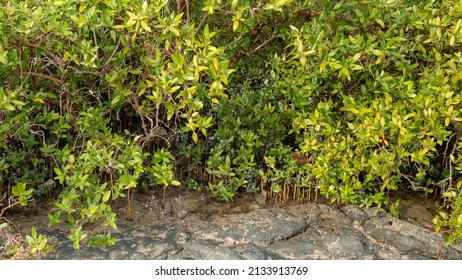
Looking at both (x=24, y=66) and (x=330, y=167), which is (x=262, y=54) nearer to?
(x=330, y=167)

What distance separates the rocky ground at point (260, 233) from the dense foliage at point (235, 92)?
5.2 inches

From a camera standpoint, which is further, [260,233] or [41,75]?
[260,233]

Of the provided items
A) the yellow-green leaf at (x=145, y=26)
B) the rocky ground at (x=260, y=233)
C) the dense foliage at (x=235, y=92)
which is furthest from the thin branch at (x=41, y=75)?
the rocky ground at (x=260, y=233)

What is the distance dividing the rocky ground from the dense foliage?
13cm

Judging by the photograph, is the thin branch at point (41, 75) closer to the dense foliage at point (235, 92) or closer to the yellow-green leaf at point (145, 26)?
the dense foliage at point (235, 92)

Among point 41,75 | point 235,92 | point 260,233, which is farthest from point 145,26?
point 260,233

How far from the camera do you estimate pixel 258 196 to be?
163 inches

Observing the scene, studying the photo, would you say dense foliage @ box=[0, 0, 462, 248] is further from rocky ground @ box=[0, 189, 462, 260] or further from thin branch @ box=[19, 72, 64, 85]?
rocky ground @ box=[0, 189, 462, 260]

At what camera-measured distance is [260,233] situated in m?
3.61

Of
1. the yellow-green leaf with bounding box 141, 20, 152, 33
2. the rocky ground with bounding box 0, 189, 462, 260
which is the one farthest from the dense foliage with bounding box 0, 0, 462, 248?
the rocky ground with bounding box 0, 189, 462, 260

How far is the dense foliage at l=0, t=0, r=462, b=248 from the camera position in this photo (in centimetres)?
304

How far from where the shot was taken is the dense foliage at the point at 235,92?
9.98 feet

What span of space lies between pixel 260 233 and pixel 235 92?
1.07 metres

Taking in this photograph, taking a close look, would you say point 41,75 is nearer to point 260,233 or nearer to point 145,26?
point 145,26
